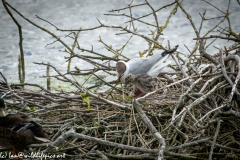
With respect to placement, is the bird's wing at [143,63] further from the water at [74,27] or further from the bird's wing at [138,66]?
the water at [74,27]

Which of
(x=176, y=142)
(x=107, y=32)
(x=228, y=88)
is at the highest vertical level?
(x=107, y=32)

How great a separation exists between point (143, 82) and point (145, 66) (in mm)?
201

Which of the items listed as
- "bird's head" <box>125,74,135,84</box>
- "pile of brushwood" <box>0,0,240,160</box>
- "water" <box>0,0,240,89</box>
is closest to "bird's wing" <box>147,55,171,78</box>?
"bird's head" <box>125,74,135,84</box>

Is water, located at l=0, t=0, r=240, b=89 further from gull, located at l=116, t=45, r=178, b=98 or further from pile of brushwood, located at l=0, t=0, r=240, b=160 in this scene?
pile of brushwood, located at l=0, t=0, r=240, b=160

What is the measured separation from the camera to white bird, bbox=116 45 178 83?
5945 millimetres

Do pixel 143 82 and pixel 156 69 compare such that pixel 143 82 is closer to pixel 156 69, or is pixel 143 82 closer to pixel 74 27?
pixel 156 69

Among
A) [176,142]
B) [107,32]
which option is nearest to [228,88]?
[176,142]

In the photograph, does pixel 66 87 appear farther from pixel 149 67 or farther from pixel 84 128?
pixel 84 128

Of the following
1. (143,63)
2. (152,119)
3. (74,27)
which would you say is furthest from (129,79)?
(74,27)

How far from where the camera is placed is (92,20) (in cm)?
1069

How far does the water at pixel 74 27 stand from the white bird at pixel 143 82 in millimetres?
2635

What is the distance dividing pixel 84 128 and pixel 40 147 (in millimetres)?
415

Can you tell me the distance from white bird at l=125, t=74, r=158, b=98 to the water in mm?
2635

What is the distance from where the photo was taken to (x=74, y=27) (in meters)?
10.3
